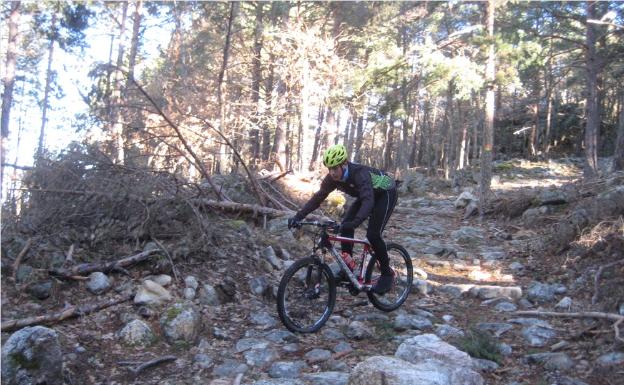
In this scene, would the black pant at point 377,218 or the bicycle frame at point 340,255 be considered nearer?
the bicycle frame at point 340,255

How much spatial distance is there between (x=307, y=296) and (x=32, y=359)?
2.62m

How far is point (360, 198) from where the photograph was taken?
5.43 meters

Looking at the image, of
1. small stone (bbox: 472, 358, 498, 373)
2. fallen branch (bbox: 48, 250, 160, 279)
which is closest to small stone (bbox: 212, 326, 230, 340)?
fallen branch (bbox: 48, 250, 160, 279)

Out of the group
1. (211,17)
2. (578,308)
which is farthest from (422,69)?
(578,308)

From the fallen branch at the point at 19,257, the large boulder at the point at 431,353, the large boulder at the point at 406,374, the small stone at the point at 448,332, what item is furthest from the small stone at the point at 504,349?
the fallen branch at the point at 19,257

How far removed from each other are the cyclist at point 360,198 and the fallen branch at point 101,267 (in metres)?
1.97

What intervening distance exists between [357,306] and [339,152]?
82.4 inches

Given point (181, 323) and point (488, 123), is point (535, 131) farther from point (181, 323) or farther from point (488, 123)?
point (181, 323)

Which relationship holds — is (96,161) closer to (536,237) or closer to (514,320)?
(514,320)

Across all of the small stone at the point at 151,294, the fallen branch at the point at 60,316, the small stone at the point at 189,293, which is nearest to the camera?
the fallen branch at the point at 60,316

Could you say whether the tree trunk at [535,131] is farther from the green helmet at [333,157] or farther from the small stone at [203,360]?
the small stone at [203,360]

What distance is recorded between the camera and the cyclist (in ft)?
17.6

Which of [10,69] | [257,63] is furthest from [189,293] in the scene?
[10,69]

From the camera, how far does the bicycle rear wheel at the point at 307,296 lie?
5.14 meters
